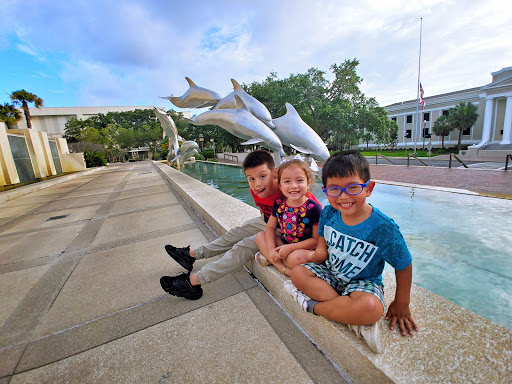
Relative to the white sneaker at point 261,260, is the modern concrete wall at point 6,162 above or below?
above

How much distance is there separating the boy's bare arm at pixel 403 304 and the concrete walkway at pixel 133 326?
45 centimetres

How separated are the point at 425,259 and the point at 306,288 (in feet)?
6.65

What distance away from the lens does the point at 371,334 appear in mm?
1194

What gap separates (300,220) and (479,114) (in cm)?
5022

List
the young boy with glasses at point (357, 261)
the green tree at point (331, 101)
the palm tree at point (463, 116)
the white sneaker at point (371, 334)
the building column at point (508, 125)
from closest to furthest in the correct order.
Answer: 1. the white sneaker at point (371, 334)
2. the young boy with glasses at point (357, 261)
3. the green tree at point (331, 101)
4. the building column at point (508, 125)
5. the palm tree at point (463, 116)

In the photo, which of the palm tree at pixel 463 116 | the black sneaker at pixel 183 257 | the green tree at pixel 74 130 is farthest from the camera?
the green tree at pixel 74 130

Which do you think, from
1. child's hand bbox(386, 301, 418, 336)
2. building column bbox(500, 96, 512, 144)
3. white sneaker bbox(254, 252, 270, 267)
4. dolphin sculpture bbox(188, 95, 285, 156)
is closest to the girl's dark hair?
white sneaker bbox(254, 252, 270, 267)

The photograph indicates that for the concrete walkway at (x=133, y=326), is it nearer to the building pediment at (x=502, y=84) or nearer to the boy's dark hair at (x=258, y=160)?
the boy's dark hair at (x=258, y=160)

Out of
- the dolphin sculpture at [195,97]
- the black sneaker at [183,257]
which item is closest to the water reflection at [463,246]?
the black sneaker at [183,257]

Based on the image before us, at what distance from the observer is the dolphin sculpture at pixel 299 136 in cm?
→ 610

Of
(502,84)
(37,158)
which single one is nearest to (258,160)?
(37,158)

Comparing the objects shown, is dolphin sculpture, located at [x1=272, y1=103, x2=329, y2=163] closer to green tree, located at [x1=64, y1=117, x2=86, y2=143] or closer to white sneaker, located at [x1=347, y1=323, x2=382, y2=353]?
white sneaker, located at [x1=347, y1=323, x2=382, y2=353]

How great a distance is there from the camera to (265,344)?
62.6 inches

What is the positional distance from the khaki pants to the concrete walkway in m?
0.18
